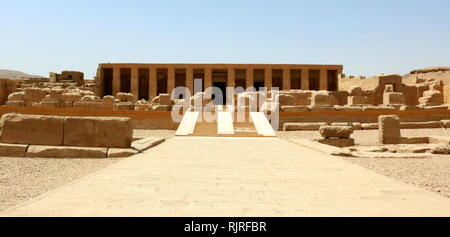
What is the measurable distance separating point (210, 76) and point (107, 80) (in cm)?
1055

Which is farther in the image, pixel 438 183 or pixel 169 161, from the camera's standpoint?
pixel 169 161

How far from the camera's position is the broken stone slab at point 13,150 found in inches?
272

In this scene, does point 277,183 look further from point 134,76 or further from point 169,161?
point 134,76

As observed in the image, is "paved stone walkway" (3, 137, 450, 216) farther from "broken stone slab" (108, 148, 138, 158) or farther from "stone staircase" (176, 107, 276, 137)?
"stone staircase" (176, 107, 276, 137)

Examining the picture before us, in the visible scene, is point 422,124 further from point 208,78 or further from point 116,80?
point 116,80

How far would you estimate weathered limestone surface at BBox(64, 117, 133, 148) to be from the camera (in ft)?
23.7

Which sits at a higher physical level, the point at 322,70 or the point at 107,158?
the point at 322,70

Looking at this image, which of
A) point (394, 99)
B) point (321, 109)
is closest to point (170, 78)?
point (394, 99)

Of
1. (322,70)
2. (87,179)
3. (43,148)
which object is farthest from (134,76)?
(87,179)

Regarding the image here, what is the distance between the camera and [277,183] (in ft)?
13.1

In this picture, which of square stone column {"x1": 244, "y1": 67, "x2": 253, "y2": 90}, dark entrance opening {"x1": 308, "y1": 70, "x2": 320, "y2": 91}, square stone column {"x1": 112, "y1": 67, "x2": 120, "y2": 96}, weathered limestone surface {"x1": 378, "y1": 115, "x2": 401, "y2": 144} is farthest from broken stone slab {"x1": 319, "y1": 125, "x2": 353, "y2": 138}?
square stone column {"x1": 112, "y1": 67, "x2": 120, "y2": 96}

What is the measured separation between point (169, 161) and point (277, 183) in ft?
7.52

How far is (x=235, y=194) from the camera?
338 cm
